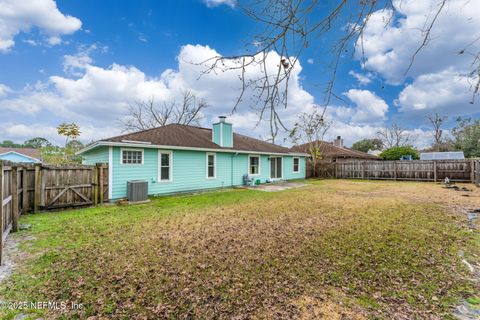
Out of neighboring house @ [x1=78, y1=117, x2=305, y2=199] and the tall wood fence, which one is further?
neighboring house @ [x1=78, y1=117, x2=305, y2=199]

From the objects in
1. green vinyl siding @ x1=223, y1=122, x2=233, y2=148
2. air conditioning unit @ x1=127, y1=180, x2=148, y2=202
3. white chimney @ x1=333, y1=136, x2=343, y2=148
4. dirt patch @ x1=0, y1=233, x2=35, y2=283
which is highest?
white chimney @ x1=333, y1=136, x2=343, y2=148

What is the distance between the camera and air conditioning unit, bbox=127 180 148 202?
9.12 metres

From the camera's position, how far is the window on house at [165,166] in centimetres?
1095

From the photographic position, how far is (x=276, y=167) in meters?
18.1

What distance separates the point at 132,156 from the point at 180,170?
8.28 ft

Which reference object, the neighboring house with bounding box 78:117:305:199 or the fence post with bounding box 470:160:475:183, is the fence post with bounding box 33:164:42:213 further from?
the fence post with bounding box 470:160:475:183

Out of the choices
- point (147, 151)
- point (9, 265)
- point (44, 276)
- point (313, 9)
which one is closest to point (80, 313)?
point (44, 276)

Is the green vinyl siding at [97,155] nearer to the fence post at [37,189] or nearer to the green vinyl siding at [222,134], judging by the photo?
the fence post at [37,189]

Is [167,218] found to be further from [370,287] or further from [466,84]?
[466,84]

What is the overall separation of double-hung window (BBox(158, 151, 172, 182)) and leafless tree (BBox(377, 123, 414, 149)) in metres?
39.8

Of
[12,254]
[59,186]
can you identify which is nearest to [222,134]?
[59,186]

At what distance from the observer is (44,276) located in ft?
10.6

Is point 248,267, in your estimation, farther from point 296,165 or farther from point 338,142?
point 338,142

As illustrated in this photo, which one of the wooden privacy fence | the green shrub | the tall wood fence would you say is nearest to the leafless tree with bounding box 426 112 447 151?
the green shrub
